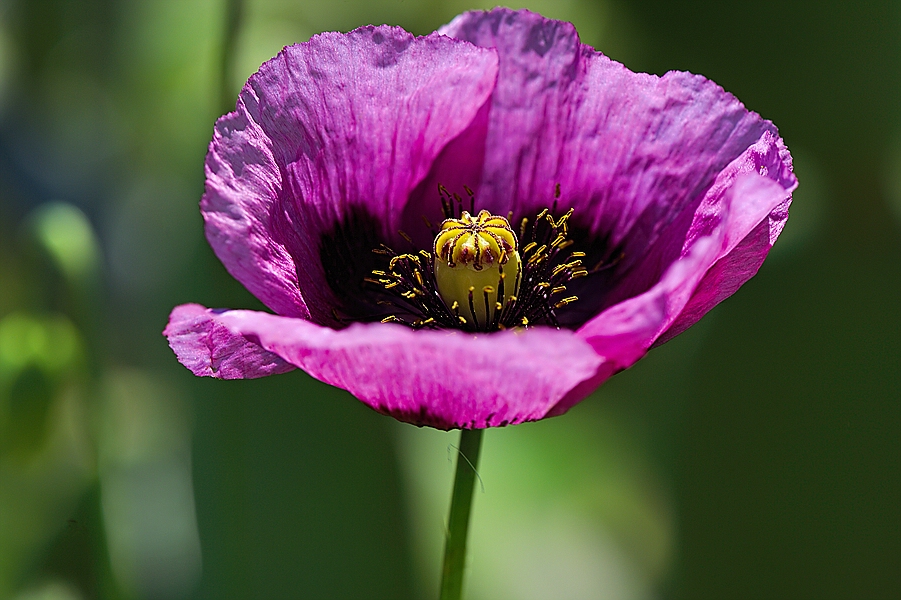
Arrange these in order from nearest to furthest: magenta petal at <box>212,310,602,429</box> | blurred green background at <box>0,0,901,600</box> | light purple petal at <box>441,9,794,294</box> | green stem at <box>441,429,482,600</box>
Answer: magenta petal at <box>212,310,602,429</box> < green stem at <box>441,429,482,600</box> < light purple petal at <box>441,9,794,294</box> < blurred green background at <box>0,0,901,600</box>

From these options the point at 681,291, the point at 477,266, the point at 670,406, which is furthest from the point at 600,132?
the point at 670,406

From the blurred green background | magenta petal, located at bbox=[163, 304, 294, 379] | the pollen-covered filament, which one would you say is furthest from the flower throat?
the blurred green background

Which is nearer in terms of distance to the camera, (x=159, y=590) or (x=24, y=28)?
(x=159, y=590)

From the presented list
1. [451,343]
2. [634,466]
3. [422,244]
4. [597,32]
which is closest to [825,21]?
[597,32]

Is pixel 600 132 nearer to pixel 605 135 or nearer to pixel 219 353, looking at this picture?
pixel 605 135

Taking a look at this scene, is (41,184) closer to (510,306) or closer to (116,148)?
(116,148)

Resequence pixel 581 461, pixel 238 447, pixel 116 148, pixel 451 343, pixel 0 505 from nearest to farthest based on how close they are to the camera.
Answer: pixel 451 343, pixel 238 447, pixel 0 505, pixel 581 461, pixel 116 148

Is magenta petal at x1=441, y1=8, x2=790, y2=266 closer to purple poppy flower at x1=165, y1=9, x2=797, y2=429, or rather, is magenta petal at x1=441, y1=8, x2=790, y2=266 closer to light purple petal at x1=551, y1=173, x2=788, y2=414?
purple poppy flower at x1=165, y1=9, x2=797, y2=429

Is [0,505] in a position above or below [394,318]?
below
